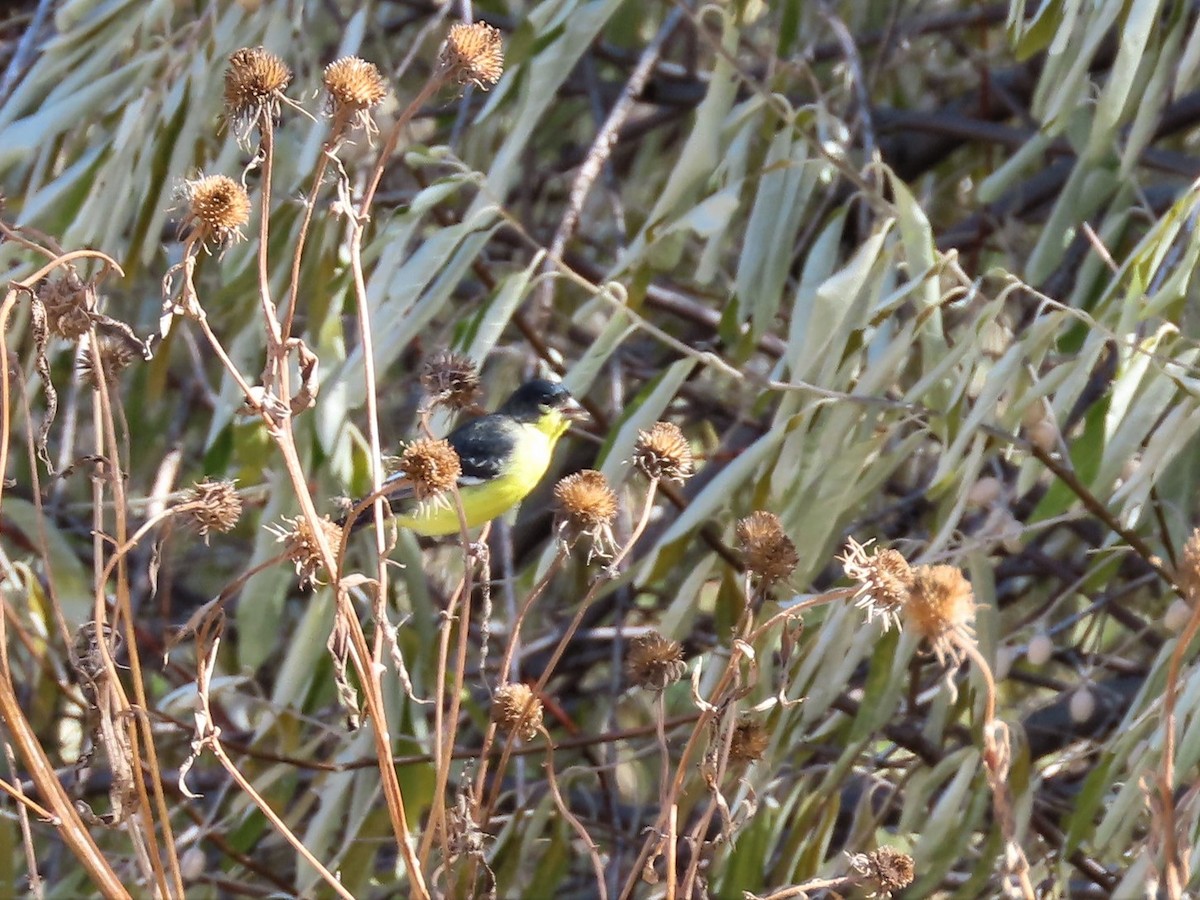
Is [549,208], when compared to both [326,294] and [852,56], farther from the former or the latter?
[326,294]

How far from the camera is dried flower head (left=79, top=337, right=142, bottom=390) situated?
1.67 meters

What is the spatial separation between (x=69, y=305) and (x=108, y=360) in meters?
0.10

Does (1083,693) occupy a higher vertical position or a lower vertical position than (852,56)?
lower

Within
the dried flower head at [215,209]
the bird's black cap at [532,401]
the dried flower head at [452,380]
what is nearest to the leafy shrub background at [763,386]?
the bird's black cap at [532,401]

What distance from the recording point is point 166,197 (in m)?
3.25

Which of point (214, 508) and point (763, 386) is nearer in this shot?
point (214, 508)

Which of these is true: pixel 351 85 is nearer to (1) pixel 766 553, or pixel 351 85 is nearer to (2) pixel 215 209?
(2) pixel 215 209

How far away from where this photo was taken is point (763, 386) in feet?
9.47

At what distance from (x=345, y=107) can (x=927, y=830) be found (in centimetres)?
173

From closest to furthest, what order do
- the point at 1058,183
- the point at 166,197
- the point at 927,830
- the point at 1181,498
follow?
1. the point at 927,830
2. the point at 1181,498
3. the point at 166,197
4. the point at 1058,183

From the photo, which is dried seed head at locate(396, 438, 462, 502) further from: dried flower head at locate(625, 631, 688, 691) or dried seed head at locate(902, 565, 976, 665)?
dried seed head at locate(902, 565, 976, 665)

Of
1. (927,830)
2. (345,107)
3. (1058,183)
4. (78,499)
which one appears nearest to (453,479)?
(345,107)

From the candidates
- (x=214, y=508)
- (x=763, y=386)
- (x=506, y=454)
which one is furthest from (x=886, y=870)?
(x=506, y=454)

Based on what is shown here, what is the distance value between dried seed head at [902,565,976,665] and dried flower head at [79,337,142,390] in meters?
0.77
